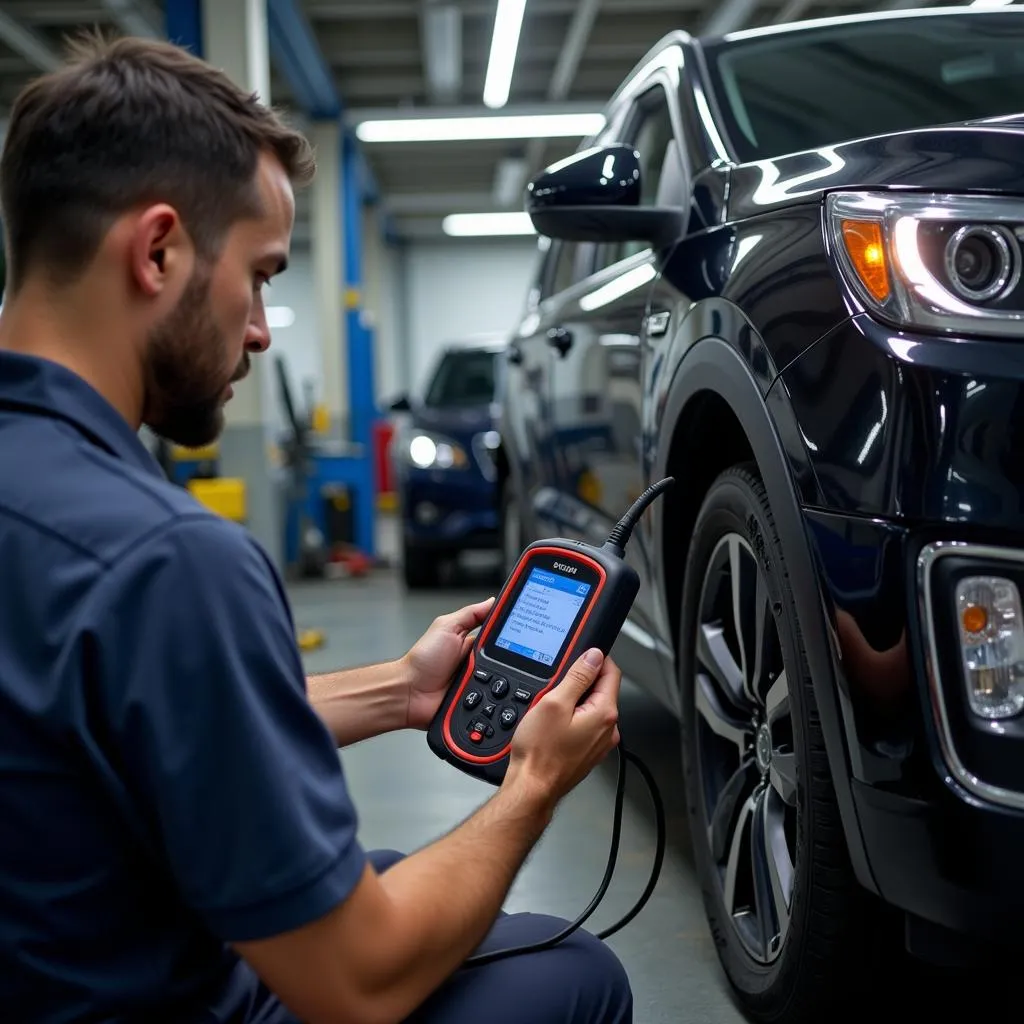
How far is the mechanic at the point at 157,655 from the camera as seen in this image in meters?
0.84

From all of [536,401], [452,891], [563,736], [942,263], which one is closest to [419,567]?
[536,401]

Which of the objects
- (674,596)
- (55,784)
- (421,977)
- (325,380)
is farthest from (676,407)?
(325,380)

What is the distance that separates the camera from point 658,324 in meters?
2.19

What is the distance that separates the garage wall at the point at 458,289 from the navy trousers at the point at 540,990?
20350 millimetres

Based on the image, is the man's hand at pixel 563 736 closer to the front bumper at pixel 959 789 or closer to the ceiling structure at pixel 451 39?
the front bumper at pixel 959 789

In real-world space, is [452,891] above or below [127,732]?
below

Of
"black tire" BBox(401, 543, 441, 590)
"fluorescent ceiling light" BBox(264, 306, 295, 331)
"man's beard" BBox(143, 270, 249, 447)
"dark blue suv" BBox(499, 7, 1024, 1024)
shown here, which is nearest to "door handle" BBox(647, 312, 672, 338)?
"dark blue suv" BBox(499, 7, 1024, 1024)

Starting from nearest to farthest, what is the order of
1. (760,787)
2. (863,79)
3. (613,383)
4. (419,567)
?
(760,787) → (863,79) → (613,383) → (419,567)

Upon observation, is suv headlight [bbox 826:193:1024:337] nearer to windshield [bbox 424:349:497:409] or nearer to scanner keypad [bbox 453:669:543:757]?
scanner keypad [bbox 453:669:543:757]

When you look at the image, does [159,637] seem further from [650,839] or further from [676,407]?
[650,839]

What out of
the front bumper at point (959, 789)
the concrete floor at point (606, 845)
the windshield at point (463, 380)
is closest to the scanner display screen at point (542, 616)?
the front bumper at point (959, 789)

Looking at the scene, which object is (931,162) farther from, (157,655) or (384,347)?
(384,347)

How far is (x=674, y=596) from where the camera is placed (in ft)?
7.13

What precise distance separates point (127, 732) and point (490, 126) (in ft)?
37.1
